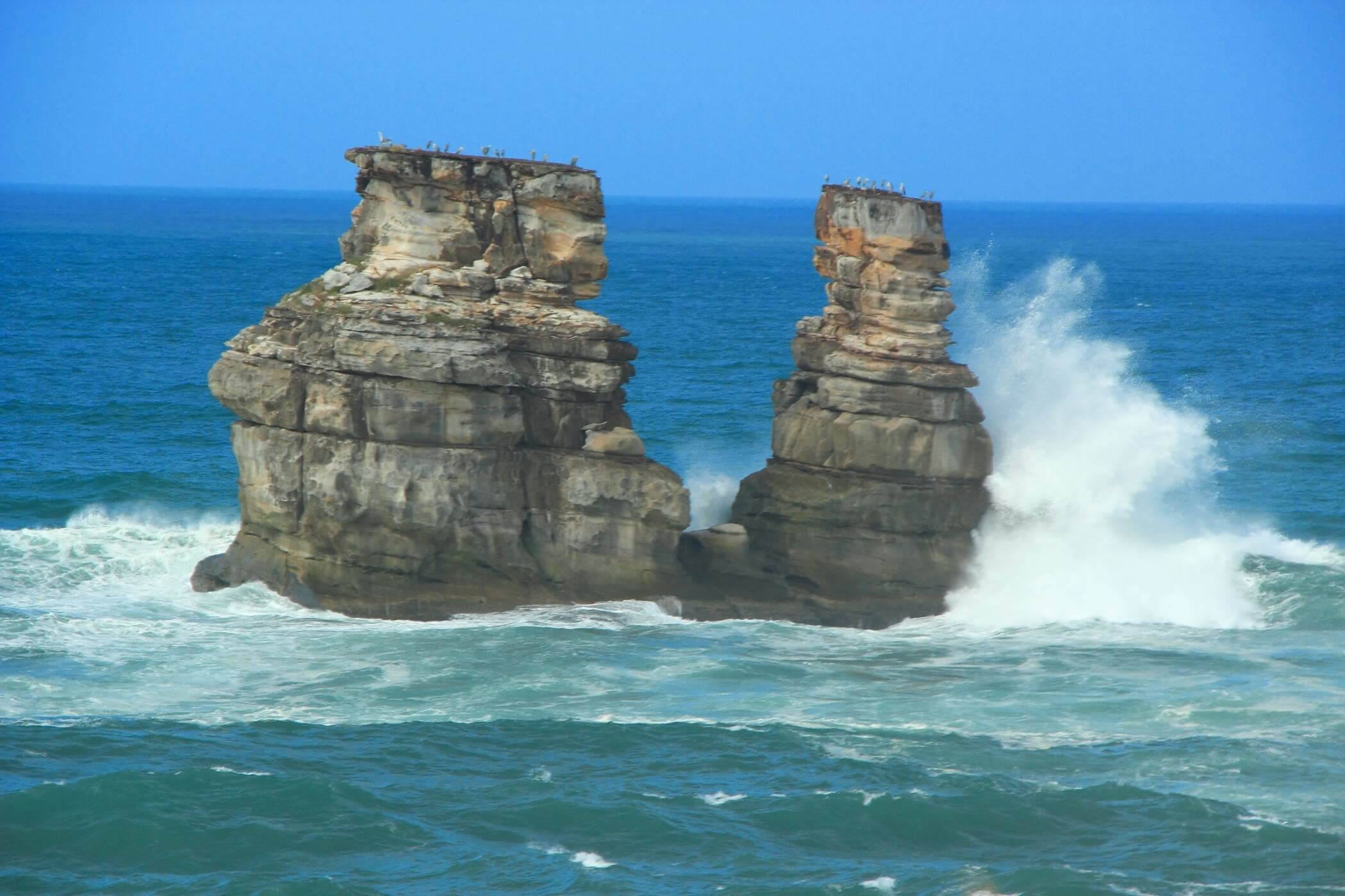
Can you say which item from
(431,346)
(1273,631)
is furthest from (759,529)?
(1273,631)

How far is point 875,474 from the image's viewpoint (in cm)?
3338

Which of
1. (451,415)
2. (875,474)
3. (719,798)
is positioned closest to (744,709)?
(719,798)

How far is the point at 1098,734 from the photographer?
26.5 metres

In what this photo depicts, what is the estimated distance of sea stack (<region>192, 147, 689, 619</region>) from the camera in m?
31.4

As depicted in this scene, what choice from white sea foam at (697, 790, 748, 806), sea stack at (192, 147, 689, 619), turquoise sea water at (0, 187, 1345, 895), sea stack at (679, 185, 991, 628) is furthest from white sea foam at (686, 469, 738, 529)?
white sea foam at (697, 790, 748, 806)

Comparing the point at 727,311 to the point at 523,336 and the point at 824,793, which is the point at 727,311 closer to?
the point at 523,336

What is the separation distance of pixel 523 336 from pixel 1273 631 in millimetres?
14703

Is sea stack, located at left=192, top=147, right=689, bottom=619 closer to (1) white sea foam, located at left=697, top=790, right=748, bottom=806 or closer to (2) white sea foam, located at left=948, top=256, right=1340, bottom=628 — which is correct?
(2) white sea foam, located at left=948, top=256, right=1340, bottom=628

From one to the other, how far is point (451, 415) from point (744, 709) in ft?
25.7

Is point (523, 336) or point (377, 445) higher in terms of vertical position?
point (523, 336)

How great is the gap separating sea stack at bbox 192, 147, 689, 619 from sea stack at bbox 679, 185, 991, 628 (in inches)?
84.0

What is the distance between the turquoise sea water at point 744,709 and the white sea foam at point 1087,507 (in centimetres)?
8

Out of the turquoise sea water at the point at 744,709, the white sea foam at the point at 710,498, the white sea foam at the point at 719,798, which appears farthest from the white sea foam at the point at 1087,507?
the white sea foam at the point at 719,798

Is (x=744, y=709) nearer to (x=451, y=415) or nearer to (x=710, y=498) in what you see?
(x=451, y=415)
